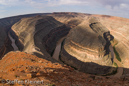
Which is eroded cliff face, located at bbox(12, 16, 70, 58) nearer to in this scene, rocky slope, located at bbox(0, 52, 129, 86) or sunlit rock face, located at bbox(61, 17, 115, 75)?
sunlit rock face, located at bbox(61, 17, 115, 75)

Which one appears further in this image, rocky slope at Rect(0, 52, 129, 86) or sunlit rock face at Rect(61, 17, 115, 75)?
sunlit rock face at Rect(61, 17, 115, 75)

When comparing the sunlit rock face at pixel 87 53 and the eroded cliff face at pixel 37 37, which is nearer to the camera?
the sunlit rock face at pixel 87 53

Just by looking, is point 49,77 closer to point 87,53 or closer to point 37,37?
point 87,53

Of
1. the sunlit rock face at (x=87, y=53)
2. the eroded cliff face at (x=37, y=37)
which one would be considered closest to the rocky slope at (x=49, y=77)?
the eroded cliff face at (x=37, y=37)

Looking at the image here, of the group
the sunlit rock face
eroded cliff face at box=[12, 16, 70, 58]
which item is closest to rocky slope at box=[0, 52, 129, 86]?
eroded cliff face at box=[12, 16, 70, 58]

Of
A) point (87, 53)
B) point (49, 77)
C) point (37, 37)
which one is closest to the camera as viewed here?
point (49, 77)

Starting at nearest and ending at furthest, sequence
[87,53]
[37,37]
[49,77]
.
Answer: [49,77], [87,53], [37,37]

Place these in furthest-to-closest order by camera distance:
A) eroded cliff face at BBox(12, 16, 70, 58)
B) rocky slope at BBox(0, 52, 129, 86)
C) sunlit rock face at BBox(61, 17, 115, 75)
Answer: eroded cliff face at BBox(12, 16, 70, 58) → sunlit rock face at BBox(61, 17, 115, 75) → rocky slope at BBox(0, 52, 129, 86)

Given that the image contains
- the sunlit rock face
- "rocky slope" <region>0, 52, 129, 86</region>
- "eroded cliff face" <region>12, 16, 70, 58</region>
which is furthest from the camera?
"eroded cliff face" <region>12, 16, 70, 58</region>

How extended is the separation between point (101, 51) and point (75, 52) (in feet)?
41.1

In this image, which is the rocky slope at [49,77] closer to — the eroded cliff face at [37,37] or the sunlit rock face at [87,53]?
the eroded cliff face at [37,37]

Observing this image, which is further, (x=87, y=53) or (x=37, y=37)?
(x=37, y=37)

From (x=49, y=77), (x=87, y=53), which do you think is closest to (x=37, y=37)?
(x=87, y=53)

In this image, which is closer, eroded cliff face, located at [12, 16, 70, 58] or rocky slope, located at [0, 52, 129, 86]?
rocky slope, located at [0, 52, 129, 86]
